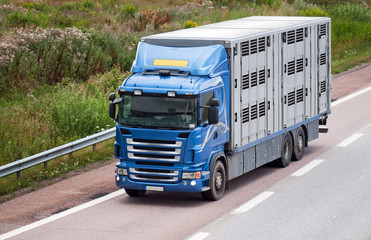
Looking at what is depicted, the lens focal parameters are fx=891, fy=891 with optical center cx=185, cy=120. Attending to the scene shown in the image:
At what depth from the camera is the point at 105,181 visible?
18906mm

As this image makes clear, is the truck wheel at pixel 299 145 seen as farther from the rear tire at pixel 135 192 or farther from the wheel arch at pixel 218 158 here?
the rear tire at pixel 135 192

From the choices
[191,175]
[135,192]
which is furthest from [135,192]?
[191,175]

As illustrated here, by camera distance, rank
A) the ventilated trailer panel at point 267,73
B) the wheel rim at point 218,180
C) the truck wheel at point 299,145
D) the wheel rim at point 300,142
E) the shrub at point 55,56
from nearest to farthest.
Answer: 1. the wheel rim at point 218,180
2. the ventilated trailer panel at point 267,73
3. the truck wheel at point 299,145
4. the wheel rim at point 300,142
5. the shrub at point 55,56

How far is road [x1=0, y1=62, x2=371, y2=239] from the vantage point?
15023 mm

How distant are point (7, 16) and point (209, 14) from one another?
11378 millimetres

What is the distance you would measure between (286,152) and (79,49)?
11820 mm

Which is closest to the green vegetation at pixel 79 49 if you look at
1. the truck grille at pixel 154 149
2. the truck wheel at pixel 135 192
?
the truck wheel at pixel 135 192

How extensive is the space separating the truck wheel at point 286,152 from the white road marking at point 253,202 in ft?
8.03

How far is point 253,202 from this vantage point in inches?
672

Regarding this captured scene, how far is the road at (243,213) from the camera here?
15.0 metres

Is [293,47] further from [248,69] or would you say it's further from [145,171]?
[145,171]

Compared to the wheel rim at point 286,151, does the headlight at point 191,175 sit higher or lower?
higher

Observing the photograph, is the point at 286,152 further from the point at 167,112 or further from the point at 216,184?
the point at 167,112

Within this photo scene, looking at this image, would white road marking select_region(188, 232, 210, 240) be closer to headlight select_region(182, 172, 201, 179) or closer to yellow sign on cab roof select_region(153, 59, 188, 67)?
headlight select_region(182, 172, 201, 179)
